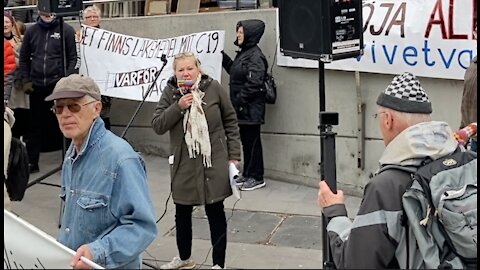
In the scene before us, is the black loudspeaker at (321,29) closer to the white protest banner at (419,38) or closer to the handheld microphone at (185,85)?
the handheld microphone at (185,85)

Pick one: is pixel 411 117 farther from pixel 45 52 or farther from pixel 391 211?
pixel 45 52

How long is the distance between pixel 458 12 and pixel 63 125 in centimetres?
446

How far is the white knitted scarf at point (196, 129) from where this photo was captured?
573 centimetres

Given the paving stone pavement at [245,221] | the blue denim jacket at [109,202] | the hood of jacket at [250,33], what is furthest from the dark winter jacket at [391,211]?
the hood of jacket at [250,33]

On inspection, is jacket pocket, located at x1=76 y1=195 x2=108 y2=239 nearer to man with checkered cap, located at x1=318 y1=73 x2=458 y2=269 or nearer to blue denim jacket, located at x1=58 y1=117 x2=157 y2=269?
blue denim jacket, located at x1=58 y1=117 x2=157 y2=269

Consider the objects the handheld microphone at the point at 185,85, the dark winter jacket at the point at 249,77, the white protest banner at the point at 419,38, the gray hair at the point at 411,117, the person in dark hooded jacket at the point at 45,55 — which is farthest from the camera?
the person in dark hooded jacket at the point at 45,55

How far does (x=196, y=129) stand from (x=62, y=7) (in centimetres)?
248

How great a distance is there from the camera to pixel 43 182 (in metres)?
8.91

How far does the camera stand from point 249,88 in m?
7.93

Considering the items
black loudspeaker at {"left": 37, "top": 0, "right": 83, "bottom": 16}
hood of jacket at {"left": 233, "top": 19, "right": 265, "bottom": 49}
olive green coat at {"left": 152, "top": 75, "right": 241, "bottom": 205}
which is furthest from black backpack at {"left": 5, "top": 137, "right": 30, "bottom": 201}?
hood of jacket at {"left": 233, "top": 19, "right": 265, "bottom": 49}

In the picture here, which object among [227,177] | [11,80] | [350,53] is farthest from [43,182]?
[350,53]

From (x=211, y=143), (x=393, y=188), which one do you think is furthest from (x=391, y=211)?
(x=211, y=143)

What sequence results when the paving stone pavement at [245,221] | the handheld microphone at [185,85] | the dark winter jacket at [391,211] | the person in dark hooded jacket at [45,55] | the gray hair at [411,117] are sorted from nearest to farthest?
the dark winter jacket at [391,211] < the gray hair at [411,117] < the handheld microphone at [185,85] < the paving stone pavement at [245,221] < the person in dark hooded jacket at [45,55]

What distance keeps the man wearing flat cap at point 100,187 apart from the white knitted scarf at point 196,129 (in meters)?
2.05
